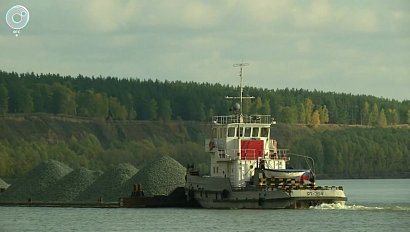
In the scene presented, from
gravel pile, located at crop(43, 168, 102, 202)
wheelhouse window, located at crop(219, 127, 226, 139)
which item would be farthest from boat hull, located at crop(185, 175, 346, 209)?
gravel pile, located at crop(43, 168, 102, 202)

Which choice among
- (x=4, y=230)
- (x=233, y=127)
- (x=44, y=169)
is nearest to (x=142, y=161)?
(x=44, y=169)

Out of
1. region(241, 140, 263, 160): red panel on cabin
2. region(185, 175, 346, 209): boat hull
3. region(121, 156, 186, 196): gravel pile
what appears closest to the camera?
region(185, 175, 346, 209): boat hull

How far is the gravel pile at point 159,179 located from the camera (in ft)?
299

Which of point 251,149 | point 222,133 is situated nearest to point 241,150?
point 251,149

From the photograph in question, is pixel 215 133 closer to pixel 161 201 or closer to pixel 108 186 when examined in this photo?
pixel 161 201

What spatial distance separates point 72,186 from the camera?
9575 cm

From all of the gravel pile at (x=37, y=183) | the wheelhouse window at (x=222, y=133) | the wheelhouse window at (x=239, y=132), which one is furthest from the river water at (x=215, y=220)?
the gravel pile at (x=37, y=183)

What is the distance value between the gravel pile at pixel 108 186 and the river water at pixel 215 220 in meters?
6.01

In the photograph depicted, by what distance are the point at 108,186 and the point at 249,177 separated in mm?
14469

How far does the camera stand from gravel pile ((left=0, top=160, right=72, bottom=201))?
97500 mm

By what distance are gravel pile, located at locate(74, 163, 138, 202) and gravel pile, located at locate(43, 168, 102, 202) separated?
85 cm

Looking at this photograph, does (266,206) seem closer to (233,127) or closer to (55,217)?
(233,127)

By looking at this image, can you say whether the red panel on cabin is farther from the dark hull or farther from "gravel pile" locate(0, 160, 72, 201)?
"gravel pile" locate(0, 160, 72, 201)

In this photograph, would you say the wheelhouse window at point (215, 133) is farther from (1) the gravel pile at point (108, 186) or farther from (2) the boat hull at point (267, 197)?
(1) the gravel pile at point (108, 186)
